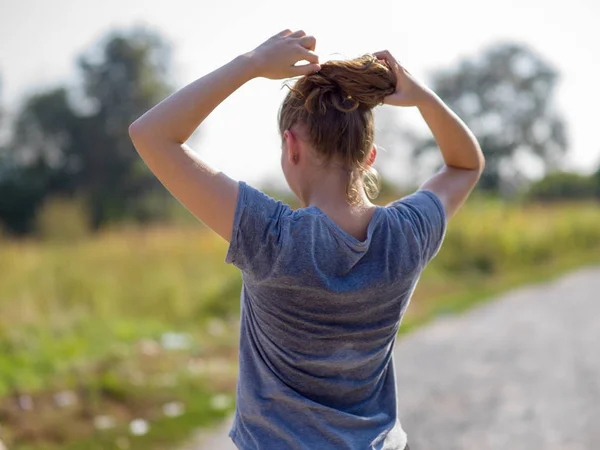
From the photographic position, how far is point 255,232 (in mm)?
1521

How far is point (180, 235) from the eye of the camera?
12086mm

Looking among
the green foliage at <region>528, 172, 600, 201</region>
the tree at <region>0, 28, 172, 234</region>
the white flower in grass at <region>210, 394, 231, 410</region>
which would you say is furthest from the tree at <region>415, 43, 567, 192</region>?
the white flower in grass at <region>210, 394, 231, 410</region>

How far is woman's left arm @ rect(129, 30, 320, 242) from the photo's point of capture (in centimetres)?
152

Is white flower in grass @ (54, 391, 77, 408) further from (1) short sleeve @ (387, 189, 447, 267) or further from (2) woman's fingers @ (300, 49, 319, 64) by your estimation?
(2) woman's fingers @ (300, 49, 319, 64)

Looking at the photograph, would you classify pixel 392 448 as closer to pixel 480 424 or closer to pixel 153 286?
pixel 480 424

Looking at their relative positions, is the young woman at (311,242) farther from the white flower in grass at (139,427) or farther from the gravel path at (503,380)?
the white flower in grass at (139,427)

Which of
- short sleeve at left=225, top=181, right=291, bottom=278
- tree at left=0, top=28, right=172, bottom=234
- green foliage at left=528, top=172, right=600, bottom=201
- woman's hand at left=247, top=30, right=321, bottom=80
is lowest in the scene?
green foliage at left=528, top=172, right=600, bottom=201

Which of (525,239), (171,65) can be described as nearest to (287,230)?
(525,239)

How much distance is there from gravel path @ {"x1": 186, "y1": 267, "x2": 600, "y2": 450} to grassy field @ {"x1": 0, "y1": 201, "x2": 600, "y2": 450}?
589mm

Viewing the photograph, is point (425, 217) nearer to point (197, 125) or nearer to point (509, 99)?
point (197, 125)

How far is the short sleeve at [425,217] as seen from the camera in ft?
5.72

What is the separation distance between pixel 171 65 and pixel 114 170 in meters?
4.67

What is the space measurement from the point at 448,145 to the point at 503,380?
4937mm

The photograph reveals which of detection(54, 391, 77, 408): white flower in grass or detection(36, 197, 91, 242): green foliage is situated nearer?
detection(54, 391, 77, 408): white flower in grass
